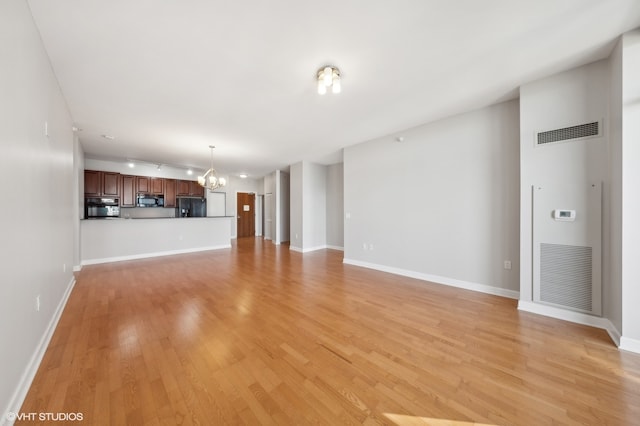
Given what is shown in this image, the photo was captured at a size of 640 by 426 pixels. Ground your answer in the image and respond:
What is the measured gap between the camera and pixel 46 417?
1.28 meters

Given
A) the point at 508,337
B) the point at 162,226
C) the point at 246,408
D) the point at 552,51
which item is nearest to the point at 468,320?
the point at 508,337

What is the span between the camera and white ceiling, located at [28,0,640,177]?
1665 millimetres

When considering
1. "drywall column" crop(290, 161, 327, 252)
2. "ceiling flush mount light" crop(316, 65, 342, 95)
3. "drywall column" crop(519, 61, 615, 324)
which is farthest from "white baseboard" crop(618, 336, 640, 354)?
"drywall column" crop(290, 161, 327, 252)

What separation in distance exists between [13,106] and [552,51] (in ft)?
14.2

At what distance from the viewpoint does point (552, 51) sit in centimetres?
213

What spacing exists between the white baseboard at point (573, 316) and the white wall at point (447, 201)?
1.36 ft

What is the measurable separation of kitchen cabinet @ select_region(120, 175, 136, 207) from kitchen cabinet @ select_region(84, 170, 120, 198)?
0.11 metres

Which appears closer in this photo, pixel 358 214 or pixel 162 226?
pixel 358 214

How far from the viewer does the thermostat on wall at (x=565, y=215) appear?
2416 millimetres

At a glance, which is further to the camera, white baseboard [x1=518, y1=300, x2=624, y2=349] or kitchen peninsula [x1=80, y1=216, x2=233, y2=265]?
kitchen peninsula [x1=80, y1=216, x2=233, y2=265]

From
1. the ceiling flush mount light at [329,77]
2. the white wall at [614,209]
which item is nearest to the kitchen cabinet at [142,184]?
the ceiling flush mount light at [329,77]

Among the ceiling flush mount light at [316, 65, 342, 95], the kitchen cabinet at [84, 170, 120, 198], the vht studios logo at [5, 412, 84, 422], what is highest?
the ceiling flush mount light at [316, 65, 342, 95]

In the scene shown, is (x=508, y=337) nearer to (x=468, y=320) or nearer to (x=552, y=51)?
(x=468, y=320)

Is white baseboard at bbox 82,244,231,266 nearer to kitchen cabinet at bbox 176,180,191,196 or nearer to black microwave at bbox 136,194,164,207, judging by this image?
black microwave at bbox 136,194,164,207
